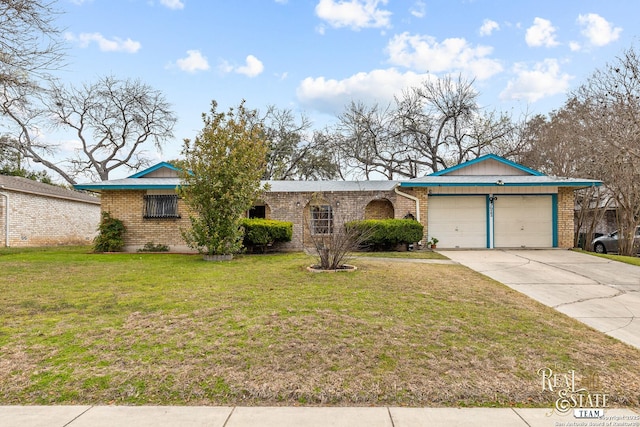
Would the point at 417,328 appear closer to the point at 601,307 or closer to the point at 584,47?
the point at 601,307

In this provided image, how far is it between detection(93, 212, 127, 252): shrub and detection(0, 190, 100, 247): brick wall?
15.3ft

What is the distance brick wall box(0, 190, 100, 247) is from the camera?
662 inches

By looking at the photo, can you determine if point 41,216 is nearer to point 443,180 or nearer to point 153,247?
point 153,247

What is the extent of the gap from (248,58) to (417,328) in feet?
45.2

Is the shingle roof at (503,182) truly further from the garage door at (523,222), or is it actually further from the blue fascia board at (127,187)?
the blue fascia board at (127,187)

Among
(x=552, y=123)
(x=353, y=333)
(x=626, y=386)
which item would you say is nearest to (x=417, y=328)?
(x=353, y=333)

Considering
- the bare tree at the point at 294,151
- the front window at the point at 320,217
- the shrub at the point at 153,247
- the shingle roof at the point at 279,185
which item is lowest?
the shrub at the point at 153,247

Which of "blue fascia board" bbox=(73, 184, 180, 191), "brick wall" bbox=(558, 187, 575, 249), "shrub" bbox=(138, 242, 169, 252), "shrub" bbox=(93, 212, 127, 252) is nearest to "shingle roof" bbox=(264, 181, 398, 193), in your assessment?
"blue fascia board" bbox=(73, 184, 180, 191)

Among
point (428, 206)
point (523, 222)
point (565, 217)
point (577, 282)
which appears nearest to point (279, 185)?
point (428, 206)

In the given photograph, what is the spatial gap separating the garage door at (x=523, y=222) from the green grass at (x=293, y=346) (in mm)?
8774

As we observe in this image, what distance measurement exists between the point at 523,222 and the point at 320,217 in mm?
8386

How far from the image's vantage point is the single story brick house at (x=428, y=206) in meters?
13.9

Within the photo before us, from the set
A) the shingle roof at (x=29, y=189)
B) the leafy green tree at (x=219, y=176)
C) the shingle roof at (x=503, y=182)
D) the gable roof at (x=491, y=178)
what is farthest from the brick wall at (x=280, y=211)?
the shingle roof at (x=29, y=189)

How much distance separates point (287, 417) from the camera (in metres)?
2.62
